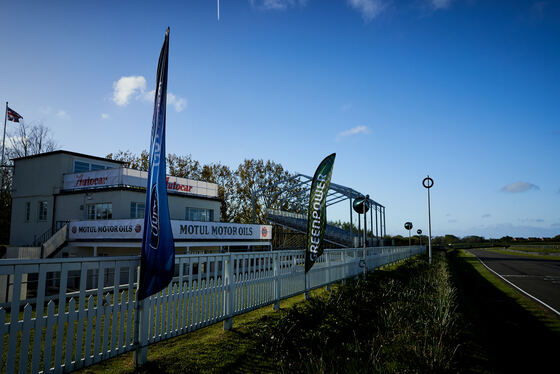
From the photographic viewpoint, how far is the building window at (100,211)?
79.3 ft

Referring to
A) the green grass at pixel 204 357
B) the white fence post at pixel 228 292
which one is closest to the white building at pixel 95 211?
the white fence post at pixel 228 292

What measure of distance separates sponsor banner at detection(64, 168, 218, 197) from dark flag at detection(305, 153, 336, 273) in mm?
17388

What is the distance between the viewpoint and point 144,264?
16.0ft

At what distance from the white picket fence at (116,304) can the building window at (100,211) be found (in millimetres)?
18209

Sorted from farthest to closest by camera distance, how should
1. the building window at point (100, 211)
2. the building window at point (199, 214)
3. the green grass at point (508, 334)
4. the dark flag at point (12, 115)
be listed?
the dark flag at point (12, 115)
the building window at point (199, 214)
the building window at point (100, 211)
the green grass at point (508, 334)

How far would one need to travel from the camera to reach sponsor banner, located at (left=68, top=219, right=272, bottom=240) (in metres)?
19.7

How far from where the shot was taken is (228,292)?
22.3 ft

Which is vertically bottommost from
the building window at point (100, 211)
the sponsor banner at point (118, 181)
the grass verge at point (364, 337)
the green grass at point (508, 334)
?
the green grass at point (508, 334)

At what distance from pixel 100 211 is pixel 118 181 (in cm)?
A: 272

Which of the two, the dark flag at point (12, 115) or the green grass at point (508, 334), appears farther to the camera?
the dark flag at point (12, 115)

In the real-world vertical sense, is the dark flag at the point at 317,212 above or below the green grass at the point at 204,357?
above

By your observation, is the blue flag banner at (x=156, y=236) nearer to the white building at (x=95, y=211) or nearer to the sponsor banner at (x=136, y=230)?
the sponsor banner at (x=136, y=230)

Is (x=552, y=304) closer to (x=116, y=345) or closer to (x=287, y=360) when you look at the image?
(x=287, y=360)

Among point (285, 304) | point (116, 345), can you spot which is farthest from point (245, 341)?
point (285, 304)
